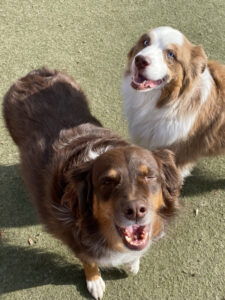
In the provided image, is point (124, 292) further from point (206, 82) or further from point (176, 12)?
point (176, 12)

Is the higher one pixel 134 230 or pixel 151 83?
pixel 151 83

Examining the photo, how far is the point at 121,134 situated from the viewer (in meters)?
3.84

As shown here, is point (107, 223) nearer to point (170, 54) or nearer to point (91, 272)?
point (91, 272)

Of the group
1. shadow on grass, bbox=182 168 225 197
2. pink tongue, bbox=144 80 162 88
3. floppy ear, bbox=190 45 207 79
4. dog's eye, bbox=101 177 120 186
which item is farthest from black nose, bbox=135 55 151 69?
shadow on grass, bbox=182 168 225 197

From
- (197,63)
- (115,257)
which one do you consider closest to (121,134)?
(197,63)

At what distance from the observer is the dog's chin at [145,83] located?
8.44 ft

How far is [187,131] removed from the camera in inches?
111

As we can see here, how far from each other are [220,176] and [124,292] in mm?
1644

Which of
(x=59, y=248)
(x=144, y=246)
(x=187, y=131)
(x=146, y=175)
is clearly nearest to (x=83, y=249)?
(x=144, y=246)

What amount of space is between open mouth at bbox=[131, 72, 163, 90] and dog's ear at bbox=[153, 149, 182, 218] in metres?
0.64

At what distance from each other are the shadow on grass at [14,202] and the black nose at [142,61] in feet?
6.10

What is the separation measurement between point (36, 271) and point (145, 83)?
2013mm

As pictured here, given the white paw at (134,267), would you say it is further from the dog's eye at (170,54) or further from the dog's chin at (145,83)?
the dog's eye at (170,54)

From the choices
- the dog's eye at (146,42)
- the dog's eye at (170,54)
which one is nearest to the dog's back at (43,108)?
the dog's eye at (146,42)
